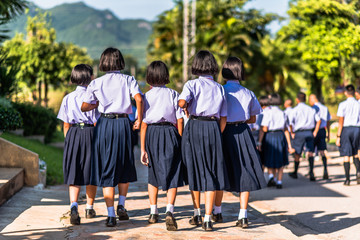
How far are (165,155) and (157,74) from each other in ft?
3.18

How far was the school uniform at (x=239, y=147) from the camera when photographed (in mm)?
6418

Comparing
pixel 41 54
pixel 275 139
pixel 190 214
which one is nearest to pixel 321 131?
pixel 275 139

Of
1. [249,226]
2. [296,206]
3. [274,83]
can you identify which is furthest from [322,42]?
[249,226]

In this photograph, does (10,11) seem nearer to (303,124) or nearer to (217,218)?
(303,124)

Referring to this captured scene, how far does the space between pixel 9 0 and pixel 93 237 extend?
9842 millimetres

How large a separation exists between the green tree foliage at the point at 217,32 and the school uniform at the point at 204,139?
1326 inches

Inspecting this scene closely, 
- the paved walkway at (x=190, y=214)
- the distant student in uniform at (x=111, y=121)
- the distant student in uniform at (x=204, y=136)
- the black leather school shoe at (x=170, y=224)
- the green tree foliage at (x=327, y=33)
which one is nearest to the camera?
the paved walkway at (x=190, y=214)

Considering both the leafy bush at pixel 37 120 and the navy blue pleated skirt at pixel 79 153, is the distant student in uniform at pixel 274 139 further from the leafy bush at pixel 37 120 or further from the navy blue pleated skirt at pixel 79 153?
the leafy bush at pixel 37 120

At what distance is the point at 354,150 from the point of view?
11281mm

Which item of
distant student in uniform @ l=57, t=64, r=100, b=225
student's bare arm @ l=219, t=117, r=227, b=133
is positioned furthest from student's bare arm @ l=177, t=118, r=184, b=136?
distant student in uniform @ l=57, t=64, r=100, b=225

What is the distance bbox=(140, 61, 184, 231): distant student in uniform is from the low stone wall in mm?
3491

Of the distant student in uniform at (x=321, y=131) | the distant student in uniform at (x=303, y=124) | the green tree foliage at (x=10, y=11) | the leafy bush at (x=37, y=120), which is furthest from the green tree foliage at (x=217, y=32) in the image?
the distant student in uniform at (x=303, y=124)

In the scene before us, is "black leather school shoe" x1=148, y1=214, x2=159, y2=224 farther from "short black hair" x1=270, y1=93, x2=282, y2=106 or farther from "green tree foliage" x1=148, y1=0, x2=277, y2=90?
"green tree foliage" x1=148, y1=0, x2=277, y2=90

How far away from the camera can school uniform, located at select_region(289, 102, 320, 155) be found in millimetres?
12273
